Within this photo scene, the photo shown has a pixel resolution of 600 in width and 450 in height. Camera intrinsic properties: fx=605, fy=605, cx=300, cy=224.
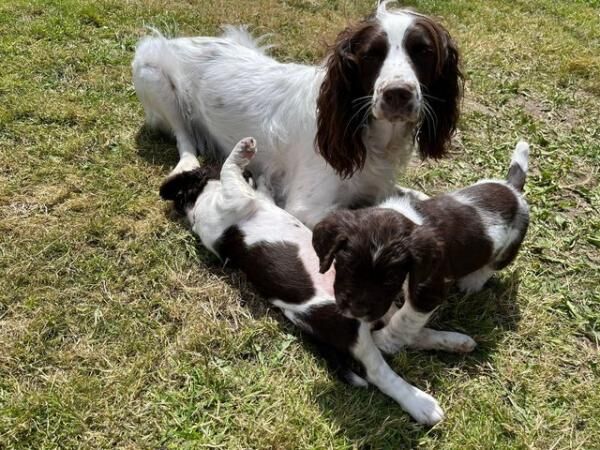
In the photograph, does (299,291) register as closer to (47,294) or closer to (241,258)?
(241,258)

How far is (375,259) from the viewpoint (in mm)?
2449

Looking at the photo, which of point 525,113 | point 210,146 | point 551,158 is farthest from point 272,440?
point 525,113

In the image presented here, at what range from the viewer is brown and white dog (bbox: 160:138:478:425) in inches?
107

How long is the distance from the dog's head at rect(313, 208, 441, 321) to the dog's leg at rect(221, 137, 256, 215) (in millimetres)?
910

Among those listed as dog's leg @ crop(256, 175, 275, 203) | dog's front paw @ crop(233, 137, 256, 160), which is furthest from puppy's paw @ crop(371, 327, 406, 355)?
dog's front paw @ crop(233, 137, 256, 160)

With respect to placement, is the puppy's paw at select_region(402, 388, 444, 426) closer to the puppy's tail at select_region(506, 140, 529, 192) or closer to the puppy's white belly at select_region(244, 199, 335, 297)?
the puppy's white belly at select_region(244, 199, 335, 297)

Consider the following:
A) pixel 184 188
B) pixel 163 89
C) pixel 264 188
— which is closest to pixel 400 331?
pixel 264 188

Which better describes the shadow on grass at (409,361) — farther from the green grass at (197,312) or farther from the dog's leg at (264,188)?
the dog's leg at (264,188)

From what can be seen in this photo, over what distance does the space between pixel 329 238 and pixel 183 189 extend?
4.83ft

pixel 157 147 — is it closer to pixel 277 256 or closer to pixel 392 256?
pixel 277 256

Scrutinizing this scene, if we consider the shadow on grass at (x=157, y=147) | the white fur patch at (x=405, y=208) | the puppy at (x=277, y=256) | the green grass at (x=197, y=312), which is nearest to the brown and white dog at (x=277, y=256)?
the puppy at (x=277, y=256)

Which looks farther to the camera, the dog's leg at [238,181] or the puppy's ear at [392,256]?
the dog's leg at [238,181]

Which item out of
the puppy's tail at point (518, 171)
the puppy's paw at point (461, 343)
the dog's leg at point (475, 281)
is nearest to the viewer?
the puppy's paw at point (461, 343)

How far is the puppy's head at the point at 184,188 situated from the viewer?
375 centimetres
